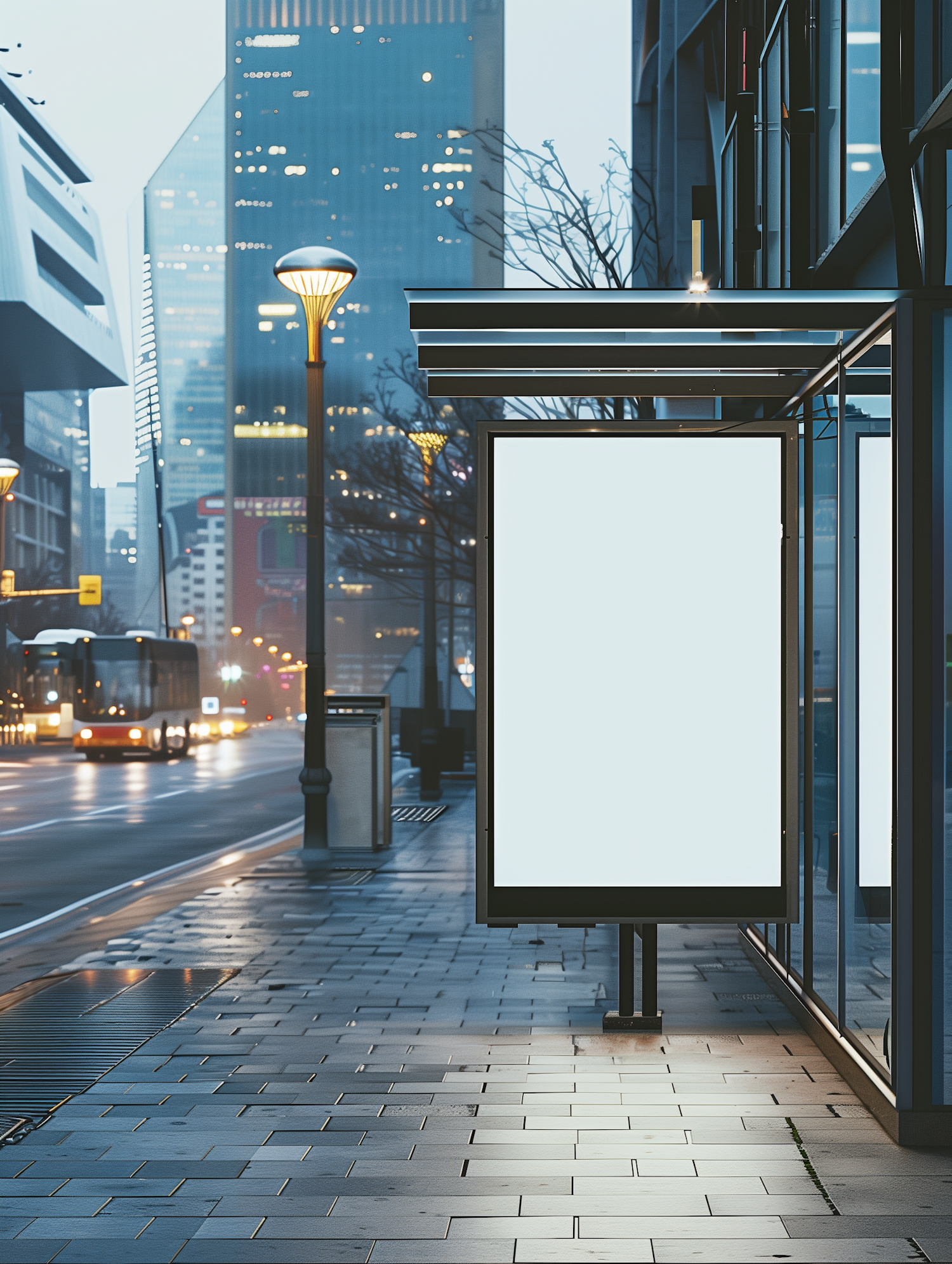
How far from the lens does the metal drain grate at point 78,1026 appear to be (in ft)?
21.3

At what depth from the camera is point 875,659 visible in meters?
5.99

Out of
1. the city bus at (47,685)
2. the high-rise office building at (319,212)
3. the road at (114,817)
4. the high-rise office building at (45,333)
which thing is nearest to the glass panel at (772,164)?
the road at (114,817)

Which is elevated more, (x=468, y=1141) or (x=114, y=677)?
(x=114, y=677)

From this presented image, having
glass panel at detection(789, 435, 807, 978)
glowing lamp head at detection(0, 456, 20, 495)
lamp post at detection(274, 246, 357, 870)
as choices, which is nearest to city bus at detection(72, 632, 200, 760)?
glowing lamp head at detection(0, 456, 20, 495)

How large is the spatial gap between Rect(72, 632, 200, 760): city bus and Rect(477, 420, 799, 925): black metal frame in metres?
36.5

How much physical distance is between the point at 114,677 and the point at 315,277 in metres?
28.0

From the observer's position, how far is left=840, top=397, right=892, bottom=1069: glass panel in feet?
19.1

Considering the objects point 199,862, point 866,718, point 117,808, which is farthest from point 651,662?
point 117,808

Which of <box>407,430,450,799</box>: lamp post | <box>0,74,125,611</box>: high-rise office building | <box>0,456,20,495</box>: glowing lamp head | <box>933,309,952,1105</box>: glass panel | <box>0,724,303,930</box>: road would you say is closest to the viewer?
<box>933,309,952,1105</box>: glass panel

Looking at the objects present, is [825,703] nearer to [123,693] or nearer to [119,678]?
[119,678]

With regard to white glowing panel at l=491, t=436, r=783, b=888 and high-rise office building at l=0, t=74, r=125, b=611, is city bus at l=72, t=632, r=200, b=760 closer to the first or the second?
white glowing panel at l=491, t=436, r=783, b=888

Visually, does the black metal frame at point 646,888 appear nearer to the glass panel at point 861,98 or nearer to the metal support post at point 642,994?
the metal support post at point 642,994

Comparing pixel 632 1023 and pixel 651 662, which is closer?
pixel 651 662

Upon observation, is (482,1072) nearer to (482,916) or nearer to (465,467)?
(482,916)
